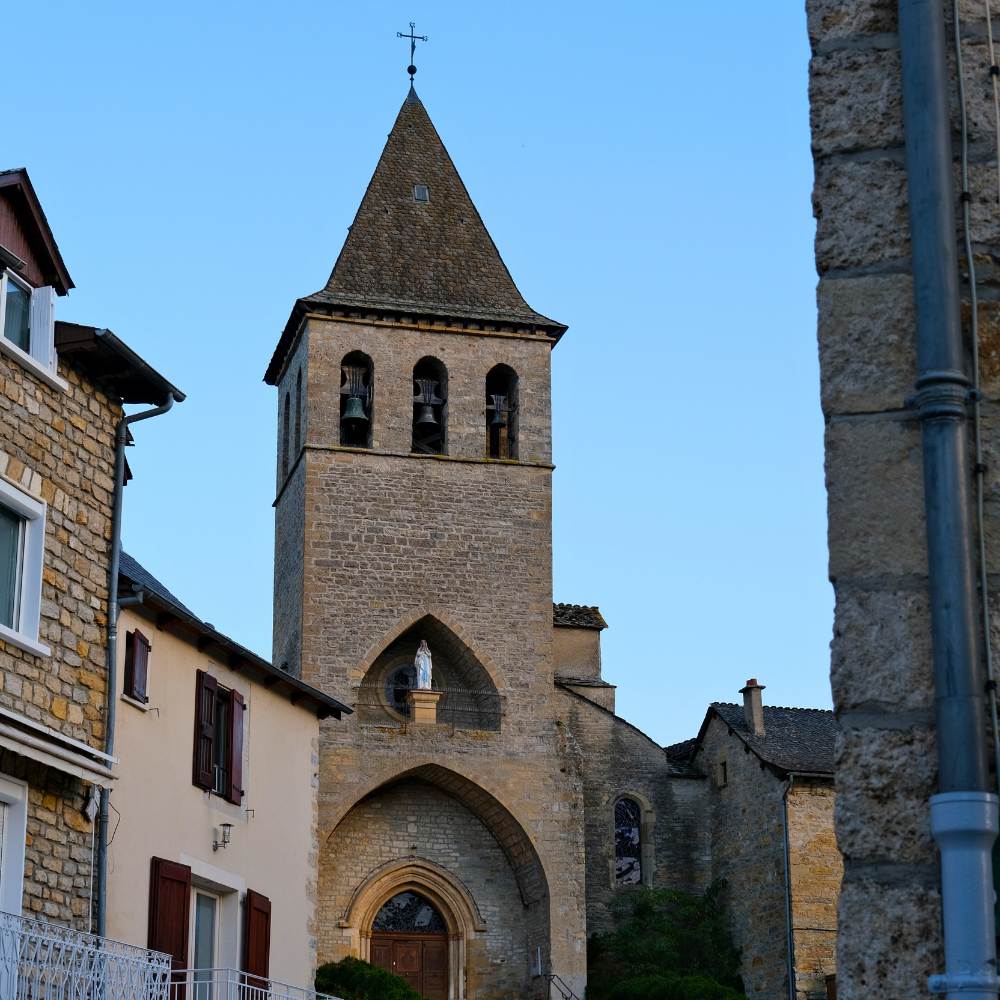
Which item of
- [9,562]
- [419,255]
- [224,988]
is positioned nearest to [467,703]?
[419,255]

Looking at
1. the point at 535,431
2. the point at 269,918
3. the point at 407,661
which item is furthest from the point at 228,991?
the point at 535,431

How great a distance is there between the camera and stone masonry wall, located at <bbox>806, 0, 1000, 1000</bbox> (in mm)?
3898

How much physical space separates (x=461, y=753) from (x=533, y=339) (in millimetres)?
8285

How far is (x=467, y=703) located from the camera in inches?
1289

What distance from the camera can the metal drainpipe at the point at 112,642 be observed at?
14523 mm

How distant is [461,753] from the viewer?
31234mm

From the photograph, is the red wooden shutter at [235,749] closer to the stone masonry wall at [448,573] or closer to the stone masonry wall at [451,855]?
the stone masonry wall at [448,573]

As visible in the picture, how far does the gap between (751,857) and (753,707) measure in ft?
9.48

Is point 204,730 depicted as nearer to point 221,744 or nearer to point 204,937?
point 221,744

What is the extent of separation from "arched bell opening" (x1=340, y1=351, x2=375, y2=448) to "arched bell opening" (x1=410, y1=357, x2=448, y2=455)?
0.86 m

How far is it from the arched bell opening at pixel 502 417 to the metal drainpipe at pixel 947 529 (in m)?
30.0

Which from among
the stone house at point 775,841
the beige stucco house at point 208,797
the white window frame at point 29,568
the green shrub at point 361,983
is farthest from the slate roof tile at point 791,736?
the white window frame at point 29,568

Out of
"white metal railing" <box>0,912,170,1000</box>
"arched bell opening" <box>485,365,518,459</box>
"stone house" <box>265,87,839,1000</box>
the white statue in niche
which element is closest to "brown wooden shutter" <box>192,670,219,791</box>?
"white metal railing" <box>0,912,170,1000</box>

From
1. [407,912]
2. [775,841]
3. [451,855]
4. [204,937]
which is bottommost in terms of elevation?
[204,937]
